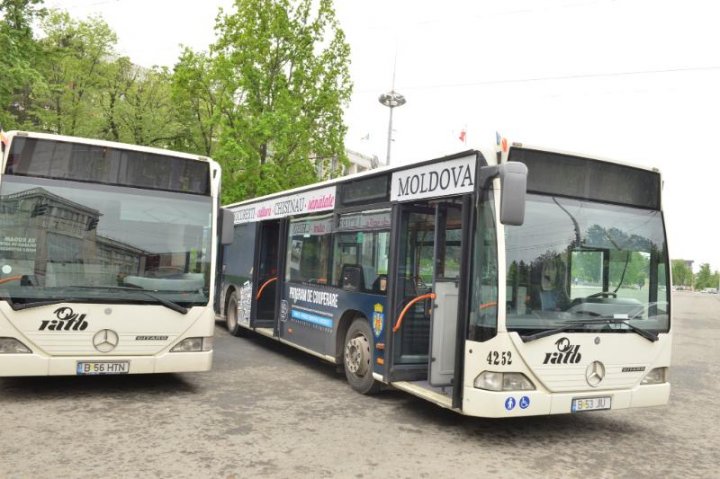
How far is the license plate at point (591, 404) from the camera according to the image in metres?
5.63

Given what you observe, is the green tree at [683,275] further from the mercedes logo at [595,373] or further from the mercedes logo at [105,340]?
the mercedes logo at [105,340]

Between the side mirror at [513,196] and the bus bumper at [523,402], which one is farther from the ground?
the side mirror at [513,196]

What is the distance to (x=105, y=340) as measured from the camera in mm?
6547

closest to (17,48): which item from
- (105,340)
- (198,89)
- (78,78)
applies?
(198,89)

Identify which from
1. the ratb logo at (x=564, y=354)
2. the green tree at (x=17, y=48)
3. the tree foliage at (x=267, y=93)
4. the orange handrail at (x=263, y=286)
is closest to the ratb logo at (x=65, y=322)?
the ratb logo at (x=564, y=354)

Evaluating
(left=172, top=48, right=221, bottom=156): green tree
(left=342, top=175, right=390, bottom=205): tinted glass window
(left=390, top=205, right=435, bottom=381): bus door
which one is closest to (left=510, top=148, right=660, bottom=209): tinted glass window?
(left=390, top=205, right=435, bottom=381): bus door

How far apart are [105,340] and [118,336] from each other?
5.4 inches

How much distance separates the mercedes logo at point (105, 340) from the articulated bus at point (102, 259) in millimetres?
11

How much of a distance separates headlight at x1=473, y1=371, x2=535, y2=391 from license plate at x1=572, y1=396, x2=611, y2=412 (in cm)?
51

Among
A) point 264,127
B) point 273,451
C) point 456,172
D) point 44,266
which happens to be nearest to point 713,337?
point 264,127

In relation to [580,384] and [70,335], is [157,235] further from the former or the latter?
[580,384]

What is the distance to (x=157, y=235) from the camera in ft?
22.8

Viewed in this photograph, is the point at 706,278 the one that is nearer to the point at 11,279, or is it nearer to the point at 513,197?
the point at 513,197

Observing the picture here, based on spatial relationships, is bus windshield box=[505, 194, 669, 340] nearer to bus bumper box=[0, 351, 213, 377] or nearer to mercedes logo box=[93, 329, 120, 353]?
bus bumper box=[0, 351, 213, 377]
